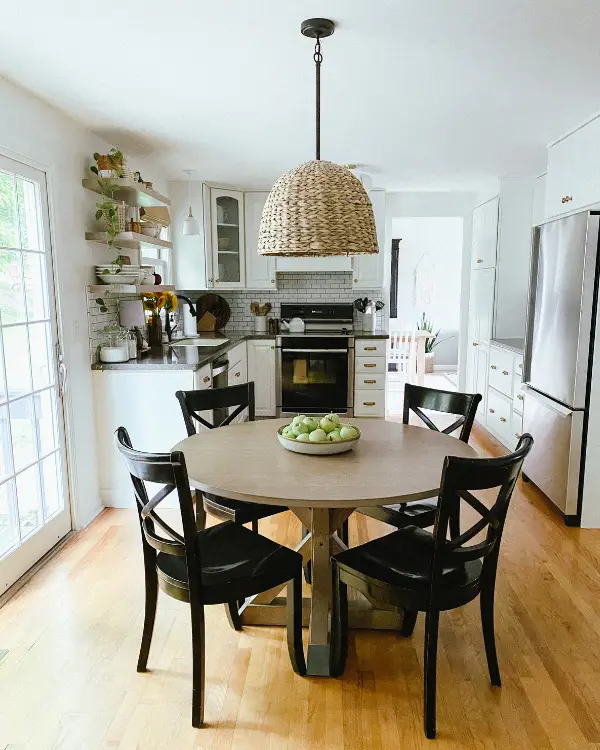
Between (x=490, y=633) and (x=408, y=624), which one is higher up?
(x=490, y=633)

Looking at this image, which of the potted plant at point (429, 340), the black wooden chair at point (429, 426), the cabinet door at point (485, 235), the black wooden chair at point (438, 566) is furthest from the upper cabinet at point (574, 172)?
the potted plant at point (429, 340)

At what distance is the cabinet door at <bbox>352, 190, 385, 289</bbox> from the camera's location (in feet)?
17.7

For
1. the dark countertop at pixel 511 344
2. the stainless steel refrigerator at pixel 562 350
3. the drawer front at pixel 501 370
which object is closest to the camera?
the stainless steel refrigerator at pixel 562 350

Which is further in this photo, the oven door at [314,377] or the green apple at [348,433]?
the oven door at [314,377]

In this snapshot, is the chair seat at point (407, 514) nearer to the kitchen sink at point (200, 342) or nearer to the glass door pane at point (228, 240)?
the kitchen sink at point (200, 342)

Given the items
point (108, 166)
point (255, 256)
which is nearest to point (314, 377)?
point (255, 256)

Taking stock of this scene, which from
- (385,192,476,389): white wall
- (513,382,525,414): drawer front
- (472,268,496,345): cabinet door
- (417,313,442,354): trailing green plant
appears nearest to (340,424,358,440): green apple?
(513,382,525,414): drawer front

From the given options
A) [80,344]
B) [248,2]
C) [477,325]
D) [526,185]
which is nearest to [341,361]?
[477,325]

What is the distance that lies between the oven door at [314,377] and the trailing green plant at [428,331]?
11.2 feet

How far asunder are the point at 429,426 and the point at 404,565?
979 millimetres

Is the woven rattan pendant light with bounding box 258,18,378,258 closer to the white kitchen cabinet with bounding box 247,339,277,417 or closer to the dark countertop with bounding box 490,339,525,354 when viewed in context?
the dark countertop with bounding box 490,339,525,354

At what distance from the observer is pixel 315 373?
17.4 ft

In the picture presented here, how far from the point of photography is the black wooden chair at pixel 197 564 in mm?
1735

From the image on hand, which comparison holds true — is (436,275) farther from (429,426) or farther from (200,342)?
(429,426)
